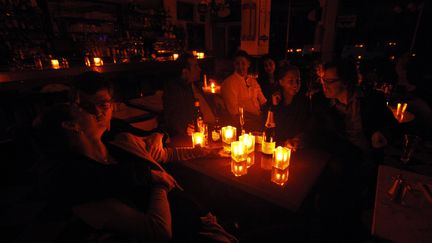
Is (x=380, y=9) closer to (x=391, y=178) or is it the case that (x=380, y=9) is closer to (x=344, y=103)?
(x=344, y=103)

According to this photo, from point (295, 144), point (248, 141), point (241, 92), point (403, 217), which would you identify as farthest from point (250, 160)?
point (241, 92)

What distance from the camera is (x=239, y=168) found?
1.64m

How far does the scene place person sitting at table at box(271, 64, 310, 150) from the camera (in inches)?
102

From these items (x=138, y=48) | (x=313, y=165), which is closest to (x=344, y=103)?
(x=313, y=165)

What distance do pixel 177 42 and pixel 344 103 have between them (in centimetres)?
709

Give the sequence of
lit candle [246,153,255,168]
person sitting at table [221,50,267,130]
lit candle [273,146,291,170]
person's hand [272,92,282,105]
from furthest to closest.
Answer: person sitting at table [221,50,267,130], person's hand [272,92,282,105], lit candle [246,153,255,168], lit candle [273,146,291,170]

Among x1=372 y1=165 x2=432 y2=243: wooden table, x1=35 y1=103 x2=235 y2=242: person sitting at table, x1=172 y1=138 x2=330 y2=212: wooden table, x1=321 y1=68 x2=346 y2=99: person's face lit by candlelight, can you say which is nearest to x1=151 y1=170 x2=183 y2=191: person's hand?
x1=35 y1=103 x2=235 y2=242: person sitting at table

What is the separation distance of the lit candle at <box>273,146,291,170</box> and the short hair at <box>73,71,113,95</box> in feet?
4.08

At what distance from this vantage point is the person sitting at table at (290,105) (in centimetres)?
260

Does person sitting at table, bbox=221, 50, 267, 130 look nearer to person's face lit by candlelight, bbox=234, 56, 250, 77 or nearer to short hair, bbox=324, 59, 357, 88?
person's face lit by candlelight, bbox=234, 56, 250, 77

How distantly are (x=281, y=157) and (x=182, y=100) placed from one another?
66.4 inches

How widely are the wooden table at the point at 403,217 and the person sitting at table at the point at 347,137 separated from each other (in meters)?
0.69

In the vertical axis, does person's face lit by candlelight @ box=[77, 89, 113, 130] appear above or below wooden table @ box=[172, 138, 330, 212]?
above

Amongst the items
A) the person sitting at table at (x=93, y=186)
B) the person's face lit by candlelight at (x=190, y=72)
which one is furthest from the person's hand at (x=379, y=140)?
the person's face lit by candlelight at (x=190, y=72)
